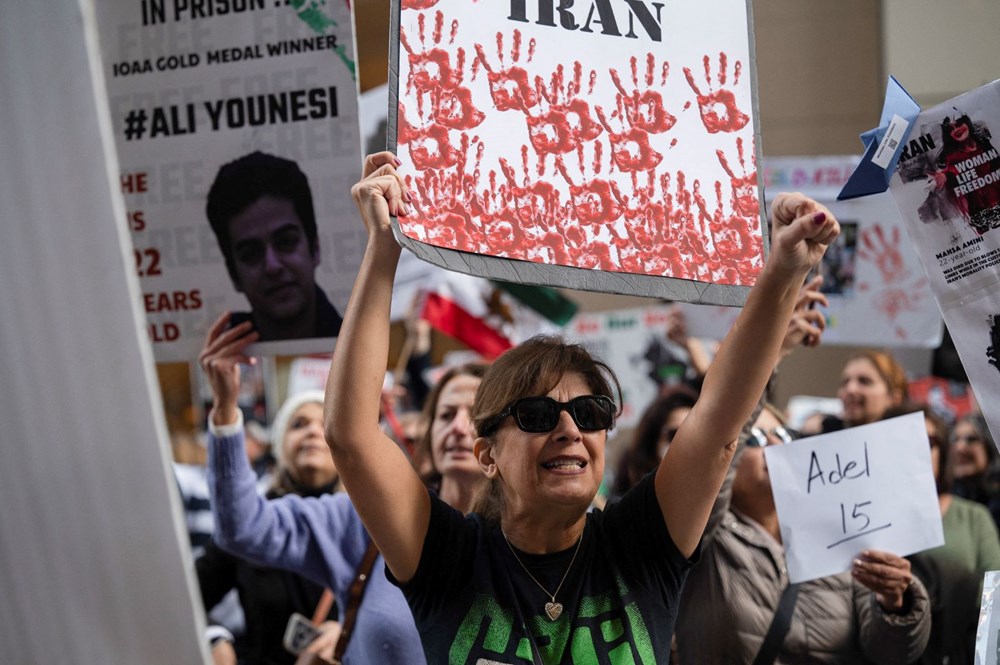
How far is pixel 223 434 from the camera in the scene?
2.86 meters

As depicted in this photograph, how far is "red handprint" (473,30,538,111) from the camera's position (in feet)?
6.39

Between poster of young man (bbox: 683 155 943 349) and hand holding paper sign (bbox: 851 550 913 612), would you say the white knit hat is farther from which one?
hand holding paper sign (bbox: 851 550 913 612)

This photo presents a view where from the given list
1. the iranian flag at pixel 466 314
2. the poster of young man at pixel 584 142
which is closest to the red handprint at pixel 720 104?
the poster of young man at pixel 584 142

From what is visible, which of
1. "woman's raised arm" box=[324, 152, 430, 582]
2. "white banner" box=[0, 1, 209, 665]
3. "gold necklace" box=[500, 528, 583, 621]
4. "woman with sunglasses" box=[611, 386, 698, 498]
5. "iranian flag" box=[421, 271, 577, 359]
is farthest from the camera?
"iranian flag" box=[421, 271, 577, 359]

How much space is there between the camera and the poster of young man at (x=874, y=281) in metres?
4.36

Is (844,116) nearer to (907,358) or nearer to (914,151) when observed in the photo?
(907,358)

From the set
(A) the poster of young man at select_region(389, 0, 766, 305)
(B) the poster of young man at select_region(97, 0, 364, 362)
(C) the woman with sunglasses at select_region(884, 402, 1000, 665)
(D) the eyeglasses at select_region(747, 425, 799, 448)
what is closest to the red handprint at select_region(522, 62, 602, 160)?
(A) the poster of young man at select_region(389, 0, 766, 305)

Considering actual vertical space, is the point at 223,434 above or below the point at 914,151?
below

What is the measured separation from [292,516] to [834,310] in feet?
8.14

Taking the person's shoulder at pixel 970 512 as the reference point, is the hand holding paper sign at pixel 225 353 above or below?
above

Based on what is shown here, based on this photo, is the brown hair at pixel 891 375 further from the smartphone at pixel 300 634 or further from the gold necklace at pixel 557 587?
the gold necklace at pixel 557 587

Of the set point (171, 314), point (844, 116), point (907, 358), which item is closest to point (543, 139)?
point (171, 314)

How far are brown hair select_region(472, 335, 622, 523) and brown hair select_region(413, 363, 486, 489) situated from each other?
1050mm

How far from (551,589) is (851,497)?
126 centimetres
